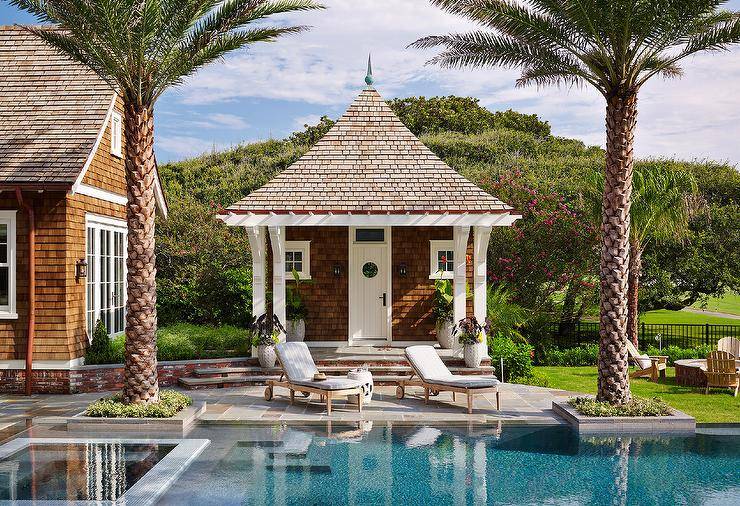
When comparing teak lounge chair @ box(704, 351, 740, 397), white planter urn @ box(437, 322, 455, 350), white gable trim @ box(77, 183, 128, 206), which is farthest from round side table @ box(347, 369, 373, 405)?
teak lounge chair @ box(704, 351, 740, 397)

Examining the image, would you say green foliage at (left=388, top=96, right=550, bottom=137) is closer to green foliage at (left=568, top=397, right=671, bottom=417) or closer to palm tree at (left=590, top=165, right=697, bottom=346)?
palm tree at (left=590, top=165, right=697, bottom=346)

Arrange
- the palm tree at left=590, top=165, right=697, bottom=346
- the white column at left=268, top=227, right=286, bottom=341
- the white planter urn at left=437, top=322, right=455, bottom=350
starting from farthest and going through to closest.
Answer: the palm tree at left=590, top=165, right=697, bottom=346 → the white planter urn at left=437, top=322, right=455, bottom=350 → the white column at left=268, top=227, right=286, bottom=341

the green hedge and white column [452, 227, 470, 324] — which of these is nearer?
the green hedge

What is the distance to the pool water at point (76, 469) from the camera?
7.72m

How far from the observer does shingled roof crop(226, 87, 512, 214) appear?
49.5 ft

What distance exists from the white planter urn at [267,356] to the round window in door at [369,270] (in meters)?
3.20

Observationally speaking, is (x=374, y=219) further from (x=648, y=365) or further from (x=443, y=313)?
(x=648, y=365)

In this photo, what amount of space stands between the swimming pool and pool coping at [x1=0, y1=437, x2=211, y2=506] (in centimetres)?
4

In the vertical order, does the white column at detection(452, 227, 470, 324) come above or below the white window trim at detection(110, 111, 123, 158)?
below

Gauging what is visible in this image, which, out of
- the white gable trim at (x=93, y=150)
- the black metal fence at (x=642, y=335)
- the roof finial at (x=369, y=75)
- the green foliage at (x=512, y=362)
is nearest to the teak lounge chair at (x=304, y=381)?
the green foliage at (x=512, y=362)

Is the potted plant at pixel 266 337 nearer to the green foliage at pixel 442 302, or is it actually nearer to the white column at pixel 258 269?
the white column at pixel 258 269

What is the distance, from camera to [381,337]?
16.8m

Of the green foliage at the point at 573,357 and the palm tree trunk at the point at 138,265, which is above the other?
the palm tree trunk at the point at 138,265

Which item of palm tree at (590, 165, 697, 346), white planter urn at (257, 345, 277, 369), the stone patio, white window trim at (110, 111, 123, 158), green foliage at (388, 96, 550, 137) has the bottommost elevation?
the stone patio
